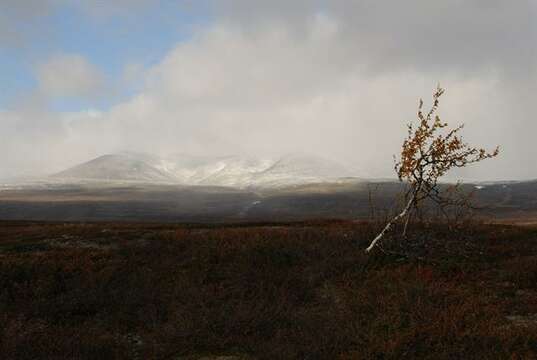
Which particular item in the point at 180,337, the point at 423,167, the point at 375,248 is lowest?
the point at 180,337

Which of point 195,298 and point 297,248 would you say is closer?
point 195,298

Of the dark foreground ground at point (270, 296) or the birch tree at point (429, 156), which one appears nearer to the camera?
the dark foreground ground at point (270, 296)

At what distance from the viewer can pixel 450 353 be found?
35.3 ft

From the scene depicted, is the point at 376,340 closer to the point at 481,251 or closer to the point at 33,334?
the point at 33,334

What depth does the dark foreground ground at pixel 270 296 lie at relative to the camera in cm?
1181

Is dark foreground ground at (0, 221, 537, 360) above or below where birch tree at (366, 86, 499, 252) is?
below

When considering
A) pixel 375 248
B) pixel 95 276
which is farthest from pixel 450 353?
pixel 95 276

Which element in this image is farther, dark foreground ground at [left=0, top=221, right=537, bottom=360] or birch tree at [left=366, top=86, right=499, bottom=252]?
birch tree at [left=366, top=86, right=499, bottom=252]

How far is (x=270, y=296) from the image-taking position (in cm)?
1675

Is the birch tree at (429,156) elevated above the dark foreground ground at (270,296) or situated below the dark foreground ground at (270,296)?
above

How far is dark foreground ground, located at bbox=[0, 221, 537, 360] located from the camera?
1181 centimetres

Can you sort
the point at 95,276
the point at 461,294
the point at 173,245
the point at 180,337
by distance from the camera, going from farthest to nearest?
the point at 173,245 → the point at 95,276 → the point at 461,294 → the point at 180,337

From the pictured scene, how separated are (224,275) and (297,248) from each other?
439 centimetres

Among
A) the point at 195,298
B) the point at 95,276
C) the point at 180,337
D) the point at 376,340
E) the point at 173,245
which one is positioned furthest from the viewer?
the point at 173,245
